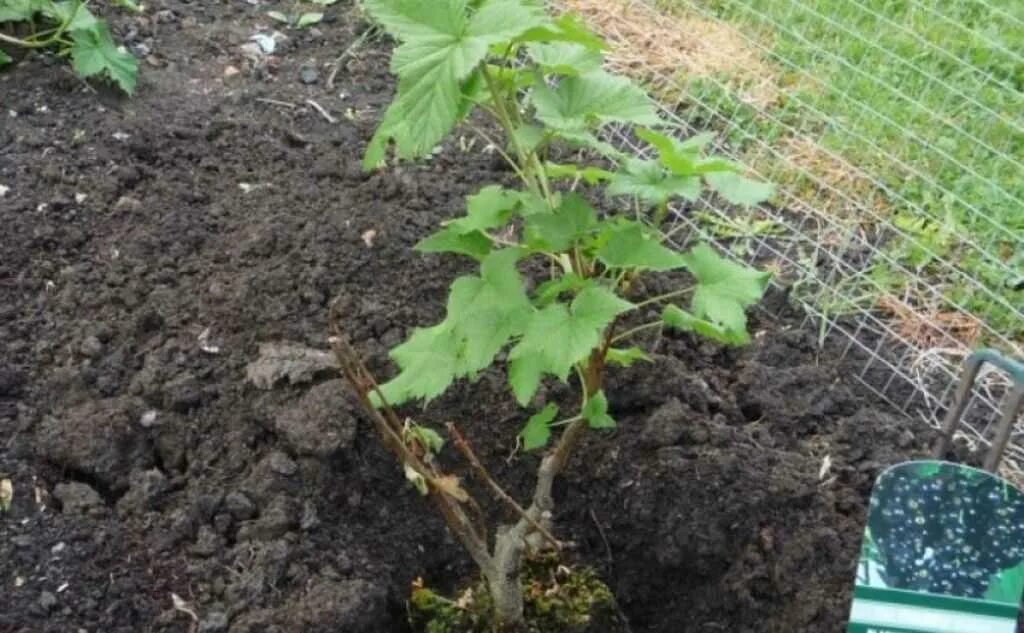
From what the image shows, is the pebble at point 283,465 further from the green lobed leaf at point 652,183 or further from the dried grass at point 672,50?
the dried grass at point 672,50

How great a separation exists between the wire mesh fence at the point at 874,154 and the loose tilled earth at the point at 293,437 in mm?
179

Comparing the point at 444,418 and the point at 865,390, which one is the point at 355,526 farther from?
the point at 865,390

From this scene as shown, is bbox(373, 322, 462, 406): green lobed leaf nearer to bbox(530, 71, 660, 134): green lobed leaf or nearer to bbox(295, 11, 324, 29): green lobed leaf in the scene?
bbox(530, 71, 660, 134): green lobed leaf

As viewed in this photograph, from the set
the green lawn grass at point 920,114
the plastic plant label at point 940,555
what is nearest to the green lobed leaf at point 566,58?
the plastic plant label at point 940,555

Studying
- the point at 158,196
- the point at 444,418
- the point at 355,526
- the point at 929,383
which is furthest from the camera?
the point at 158,196

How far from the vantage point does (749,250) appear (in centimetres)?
283

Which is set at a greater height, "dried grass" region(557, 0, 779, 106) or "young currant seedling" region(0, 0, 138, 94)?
"dried grass" region(557, 0, 779, 106)

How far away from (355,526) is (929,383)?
1184 mm

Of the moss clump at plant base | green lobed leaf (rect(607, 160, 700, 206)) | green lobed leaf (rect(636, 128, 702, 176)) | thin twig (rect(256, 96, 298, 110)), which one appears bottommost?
the moss clump at plant base

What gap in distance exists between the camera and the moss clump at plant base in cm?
214

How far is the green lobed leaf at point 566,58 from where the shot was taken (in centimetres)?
173

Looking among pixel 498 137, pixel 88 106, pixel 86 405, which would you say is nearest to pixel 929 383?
pixel 498 137

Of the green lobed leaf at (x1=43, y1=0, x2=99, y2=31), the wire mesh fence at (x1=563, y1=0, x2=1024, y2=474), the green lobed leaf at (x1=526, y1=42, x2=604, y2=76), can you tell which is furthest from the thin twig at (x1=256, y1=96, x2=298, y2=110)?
the green lobed leaf at (x1=526, y1=42, x2=604, y2=76)

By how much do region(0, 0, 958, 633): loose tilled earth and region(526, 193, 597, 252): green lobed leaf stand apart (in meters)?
0.65
